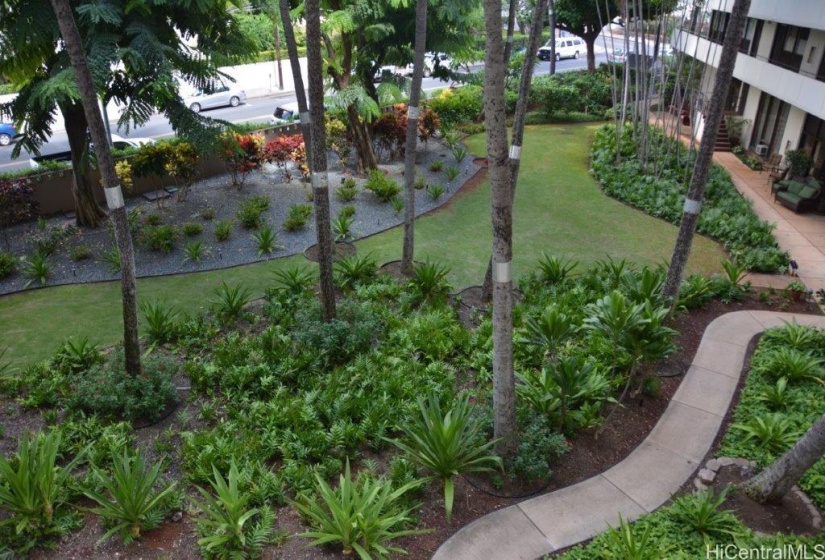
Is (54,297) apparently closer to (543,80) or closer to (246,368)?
(246,368)

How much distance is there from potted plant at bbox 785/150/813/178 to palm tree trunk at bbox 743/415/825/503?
42.9 ft

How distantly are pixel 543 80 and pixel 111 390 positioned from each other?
75.4ft

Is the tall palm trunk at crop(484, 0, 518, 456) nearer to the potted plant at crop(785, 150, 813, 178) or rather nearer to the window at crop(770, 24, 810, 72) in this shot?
the potted plant at crop(785, 150, 813, 178)

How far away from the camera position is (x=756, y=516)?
6070 mm

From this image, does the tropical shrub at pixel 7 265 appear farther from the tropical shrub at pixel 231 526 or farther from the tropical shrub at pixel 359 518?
the tropical shrub at pixel 359 518

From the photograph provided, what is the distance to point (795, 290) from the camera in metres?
10.9

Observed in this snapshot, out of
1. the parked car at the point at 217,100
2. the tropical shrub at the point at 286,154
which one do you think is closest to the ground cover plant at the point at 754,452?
the tropical shrub at the point at 286,154

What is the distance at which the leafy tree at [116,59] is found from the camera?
1038cm

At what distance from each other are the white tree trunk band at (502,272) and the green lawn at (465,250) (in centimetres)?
535

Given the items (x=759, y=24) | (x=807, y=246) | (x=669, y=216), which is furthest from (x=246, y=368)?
(x=759, y=24)

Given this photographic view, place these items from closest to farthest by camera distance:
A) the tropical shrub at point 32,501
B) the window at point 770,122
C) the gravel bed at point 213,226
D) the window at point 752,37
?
the tropical shrub at point 32,501 < the gravel bed at point 213,226 < the window at point 770,122 < the window at point 752,37

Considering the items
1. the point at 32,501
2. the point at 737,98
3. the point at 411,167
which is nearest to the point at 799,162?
the point at 737,98

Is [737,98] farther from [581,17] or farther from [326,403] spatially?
[326,403]

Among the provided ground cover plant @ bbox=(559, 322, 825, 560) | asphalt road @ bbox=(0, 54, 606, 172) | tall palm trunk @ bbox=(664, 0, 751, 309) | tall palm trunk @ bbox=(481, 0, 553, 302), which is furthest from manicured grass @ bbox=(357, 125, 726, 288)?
asphalt road @ bbox=(0, 54, 606, 172)
